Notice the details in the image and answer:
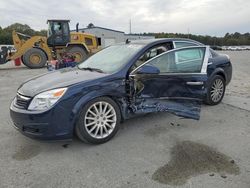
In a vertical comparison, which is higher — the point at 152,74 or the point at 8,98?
the point at 152,74

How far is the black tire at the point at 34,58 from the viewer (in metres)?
15.1

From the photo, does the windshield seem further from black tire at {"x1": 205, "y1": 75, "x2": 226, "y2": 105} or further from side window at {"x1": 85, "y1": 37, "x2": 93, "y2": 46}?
side window at {"x1": 85, "y1": 37, "x2": 93, "y2": 46}

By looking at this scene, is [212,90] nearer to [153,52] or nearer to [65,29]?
[153,52]

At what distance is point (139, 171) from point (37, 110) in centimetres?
154

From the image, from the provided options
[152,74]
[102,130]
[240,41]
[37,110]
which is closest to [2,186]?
[37,110]

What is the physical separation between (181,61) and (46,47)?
13.1 m

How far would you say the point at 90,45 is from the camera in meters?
17.6

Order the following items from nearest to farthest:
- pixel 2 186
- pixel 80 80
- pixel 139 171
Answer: pixel 2 186
pixel 139 171
pixel 80 80

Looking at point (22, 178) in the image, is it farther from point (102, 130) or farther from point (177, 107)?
point (177, 107)

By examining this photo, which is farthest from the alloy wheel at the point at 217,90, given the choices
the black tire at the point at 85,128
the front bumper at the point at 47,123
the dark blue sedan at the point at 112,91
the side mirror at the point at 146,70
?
the front bumper at the point at 47,123

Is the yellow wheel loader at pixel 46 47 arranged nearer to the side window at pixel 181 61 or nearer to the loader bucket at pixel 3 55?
the loader bucket at pixel 3 55

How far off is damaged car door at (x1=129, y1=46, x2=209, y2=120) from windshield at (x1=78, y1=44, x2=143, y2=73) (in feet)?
0.96

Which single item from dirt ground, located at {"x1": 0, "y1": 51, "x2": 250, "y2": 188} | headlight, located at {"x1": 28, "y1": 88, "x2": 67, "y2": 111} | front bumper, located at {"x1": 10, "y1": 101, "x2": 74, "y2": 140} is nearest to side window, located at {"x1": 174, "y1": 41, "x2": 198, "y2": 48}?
dirt ground, located at {"x1": 0, "y1": 51, "x2": 250, "y2": 188}

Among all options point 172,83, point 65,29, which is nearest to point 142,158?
point 172,83
